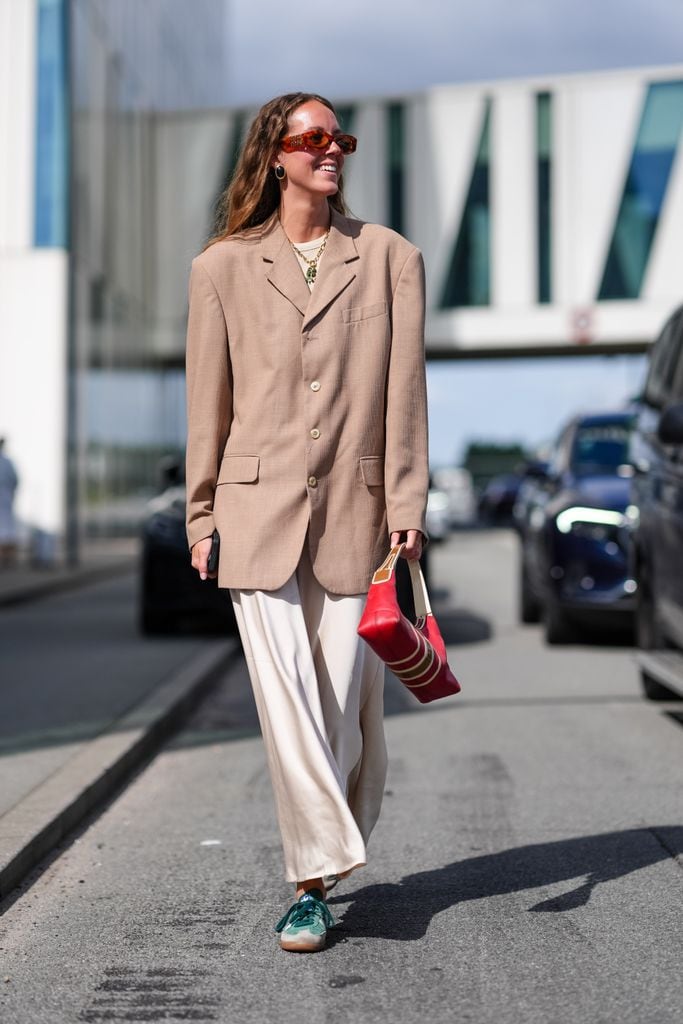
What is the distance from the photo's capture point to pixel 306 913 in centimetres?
395

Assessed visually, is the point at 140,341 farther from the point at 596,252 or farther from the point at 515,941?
the point at 515,941

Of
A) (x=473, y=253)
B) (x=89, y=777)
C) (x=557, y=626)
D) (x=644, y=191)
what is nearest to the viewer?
(x=89, y=777)

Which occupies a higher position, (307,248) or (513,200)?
(513,200)

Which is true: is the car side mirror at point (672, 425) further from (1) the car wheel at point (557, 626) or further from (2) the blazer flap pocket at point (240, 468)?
(1) the car wheel at point (557, 626)

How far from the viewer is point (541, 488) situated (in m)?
12.5

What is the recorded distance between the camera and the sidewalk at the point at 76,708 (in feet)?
17.9

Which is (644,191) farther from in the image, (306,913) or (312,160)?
(306,913)

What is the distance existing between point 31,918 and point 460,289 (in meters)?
30.3

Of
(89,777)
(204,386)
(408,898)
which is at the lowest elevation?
(408,898)

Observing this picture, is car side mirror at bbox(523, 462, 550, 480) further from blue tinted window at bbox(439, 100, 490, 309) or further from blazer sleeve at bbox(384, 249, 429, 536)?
blue tinted window at bbox(439, 100, 490, 309)

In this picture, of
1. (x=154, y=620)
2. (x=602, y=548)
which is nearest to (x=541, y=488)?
(x=602, y=548)

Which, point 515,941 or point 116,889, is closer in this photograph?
point 515,941

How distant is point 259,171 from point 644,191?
98.9 feet

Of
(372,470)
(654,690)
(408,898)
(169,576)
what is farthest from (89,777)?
(169,576)
